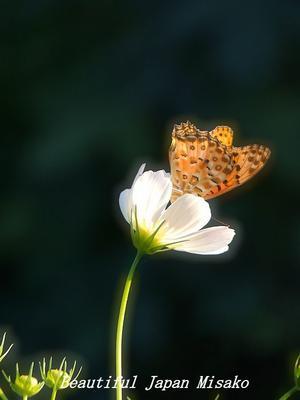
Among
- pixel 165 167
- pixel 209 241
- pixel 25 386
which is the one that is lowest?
pixel 165 167

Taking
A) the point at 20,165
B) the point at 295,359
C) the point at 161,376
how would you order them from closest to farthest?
the point at 295,359
the point at 161,376
the point at 20,165

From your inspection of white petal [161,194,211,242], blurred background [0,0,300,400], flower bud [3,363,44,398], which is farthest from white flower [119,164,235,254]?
blurred background [0,0,300,400]

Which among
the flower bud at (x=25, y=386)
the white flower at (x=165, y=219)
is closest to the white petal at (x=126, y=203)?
the white flower at (x=165, y=219)

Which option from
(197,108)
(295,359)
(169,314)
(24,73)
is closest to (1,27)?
(24,73)

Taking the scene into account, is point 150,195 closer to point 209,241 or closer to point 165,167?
point 209,241

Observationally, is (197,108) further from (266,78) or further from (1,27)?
(1,27)

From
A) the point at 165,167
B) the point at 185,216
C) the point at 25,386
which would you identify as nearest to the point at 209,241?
the point at 185,216

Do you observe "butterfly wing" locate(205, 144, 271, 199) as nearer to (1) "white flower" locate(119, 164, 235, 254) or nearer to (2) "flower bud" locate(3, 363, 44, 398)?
(1) "white flower" locate(119, 164, 235, 254)
